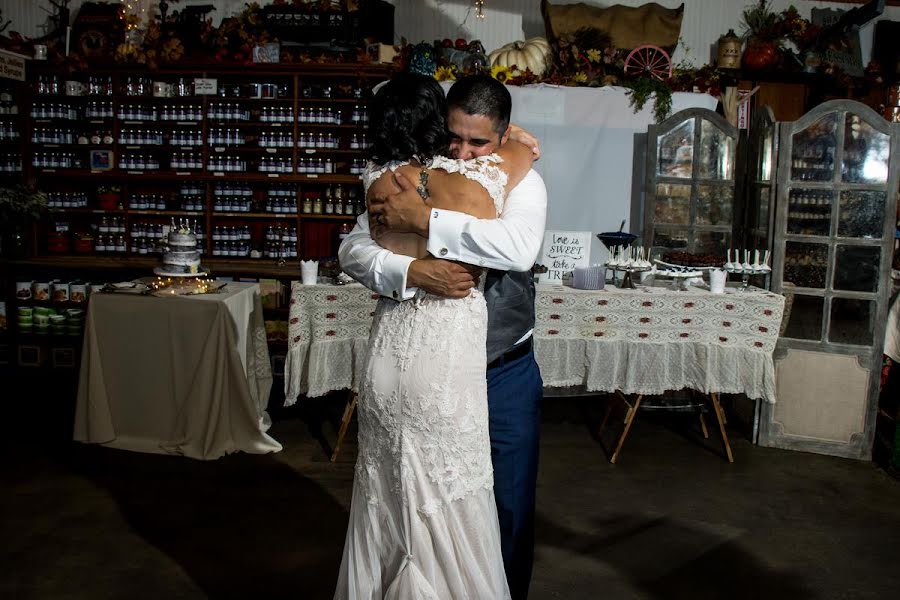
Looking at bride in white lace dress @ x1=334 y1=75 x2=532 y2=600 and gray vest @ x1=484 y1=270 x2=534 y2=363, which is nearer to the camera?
bride in white lace dress @ x1=334 y1=75 x2=532 y2=600

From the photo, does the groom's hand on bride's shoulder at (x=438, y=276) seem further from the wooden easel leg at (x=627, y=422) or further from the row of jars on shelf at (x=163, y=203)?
the row of jars on shelf at (x=163, y=203)

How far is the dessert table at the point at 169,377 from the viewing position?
4.04m

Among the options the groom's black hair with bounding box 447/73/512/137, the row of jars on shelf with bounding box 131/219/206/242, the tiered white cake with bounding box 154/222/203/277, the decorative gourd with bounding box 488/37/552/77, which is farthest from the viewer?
the row of jars on shelf with bounding box 131/219/206/242

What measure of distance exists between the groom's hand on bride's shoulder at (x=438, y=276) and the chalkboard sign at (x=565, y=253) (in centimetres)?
263

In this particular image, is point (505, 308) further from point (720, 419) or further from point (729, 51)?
point (729, 51)

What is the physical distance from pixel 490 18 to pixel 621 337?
Result: 384cm

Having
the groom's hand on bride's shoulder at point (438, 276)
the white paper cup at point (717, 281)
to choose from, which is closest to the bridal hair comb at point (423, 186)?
the groom's hand on bride's shoulder at point (438, 276)

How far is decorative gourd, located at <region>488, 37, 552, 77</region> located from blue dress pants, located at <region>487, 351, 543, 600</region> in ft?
13.8

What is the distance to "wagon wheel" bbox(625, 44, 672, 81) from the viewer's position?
609 centimetres

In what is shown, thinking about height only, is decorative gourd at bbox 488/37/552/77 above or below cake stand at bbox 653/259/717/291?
above

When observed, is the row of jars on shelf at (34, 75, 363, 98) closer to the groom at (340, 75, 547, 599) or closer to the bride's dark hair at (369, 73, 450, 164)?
the groom at (340, 75, 547, 599)

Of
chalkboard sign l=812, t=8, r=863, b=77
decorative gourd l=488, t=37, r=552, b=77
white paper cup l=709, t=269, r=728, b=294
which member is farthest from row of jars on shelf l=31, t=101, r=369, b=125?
chalkboard sign l=812, t=8, r=863, b=77

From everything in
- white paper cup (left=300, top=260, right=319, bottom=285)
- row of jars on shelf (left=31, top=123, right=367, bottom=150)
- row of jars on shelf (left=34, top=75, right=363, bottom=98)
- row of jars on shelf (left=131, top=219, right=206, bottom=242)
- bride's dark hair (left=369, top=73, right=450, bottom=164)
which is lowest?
white paper cup (left=300, top=260, right=319, bottom=285)

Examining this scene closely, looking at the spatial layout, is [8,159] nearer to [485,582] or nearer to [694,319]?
[694,319]
